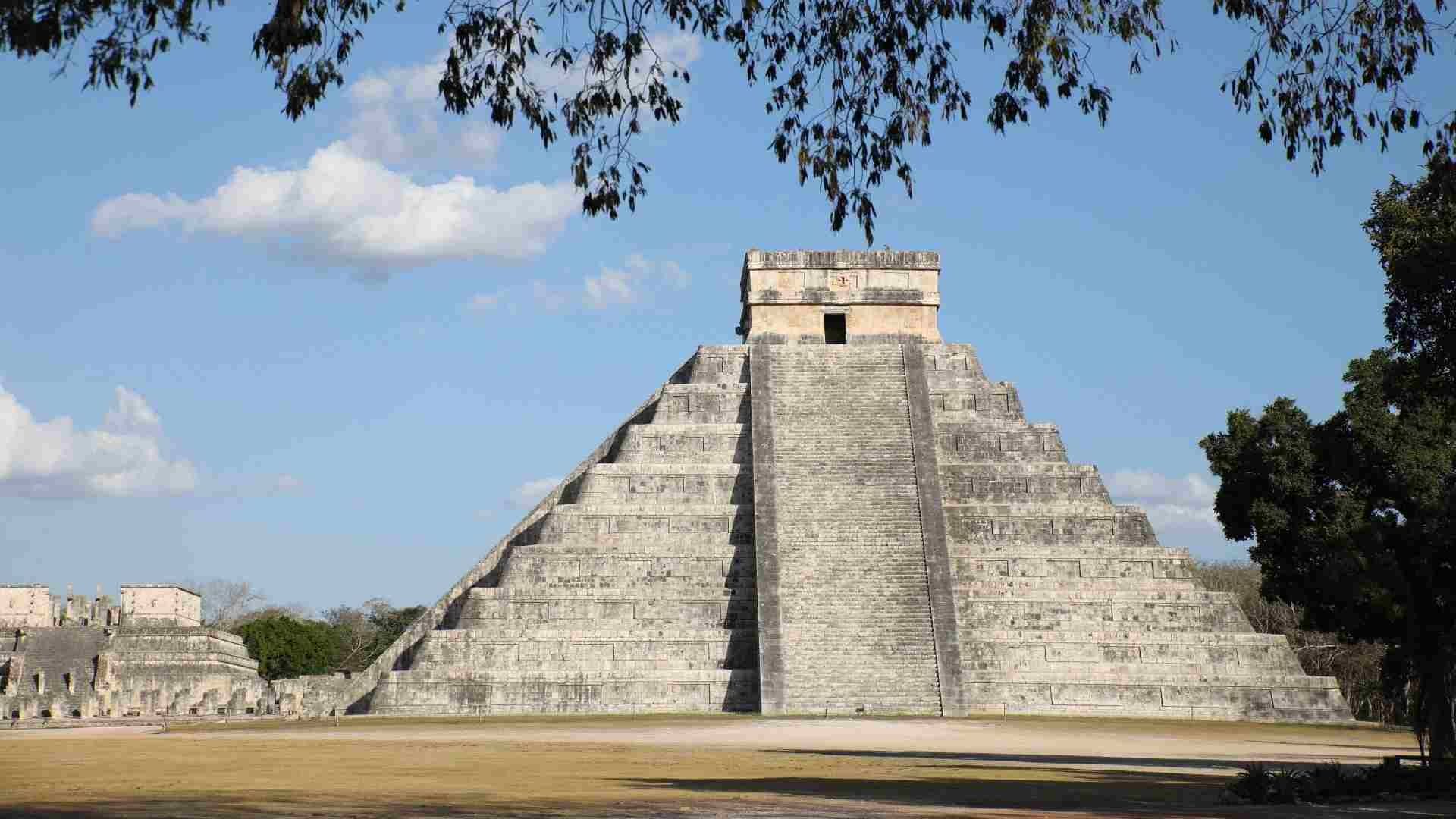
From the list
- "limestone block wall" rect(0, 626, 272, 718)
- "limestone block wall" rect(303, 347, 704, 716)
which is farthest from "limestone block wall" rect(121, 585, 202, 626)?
"limestone block wall" rect(303, 347, 704, 716)

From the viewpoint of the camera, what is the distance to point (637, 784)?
1320cm

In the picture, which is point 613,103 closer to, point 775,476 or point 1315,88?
point 1315,88

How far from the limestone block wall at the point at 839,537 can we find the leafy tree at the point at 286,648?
33.4 m

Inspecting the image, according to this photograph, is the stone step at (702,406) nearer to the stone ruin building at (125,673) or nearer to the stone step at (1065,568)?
the stone step at (1065,568)

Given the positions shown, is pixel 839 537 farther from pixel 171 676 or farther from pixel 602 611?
pixel 171 676

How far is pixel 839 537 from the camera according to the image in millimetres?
33375

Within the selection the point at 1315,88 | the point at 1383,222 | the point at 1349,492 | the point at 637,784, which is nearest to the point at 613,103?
the point at 1315,88

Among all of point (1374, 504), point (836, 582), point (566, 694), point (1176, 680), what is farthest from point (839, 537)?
point (1374, 504)

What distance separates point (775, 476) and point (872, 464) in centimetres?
221

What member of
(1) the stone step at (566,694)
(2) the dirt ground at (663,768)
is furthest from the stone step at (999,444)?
(2) the dirt ground at (663,768)

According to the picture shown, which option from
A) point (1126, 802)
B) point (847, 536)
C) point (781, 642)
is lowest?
point (1126, 802)

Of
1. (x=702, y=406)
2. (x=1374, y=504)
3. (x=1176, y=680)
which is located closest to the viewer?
(x=1374, y=504)

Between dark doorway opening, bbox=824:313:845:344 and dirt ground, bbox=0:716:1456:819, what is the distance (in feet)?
46.4

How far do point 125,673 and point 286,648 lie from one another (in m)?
24.5
